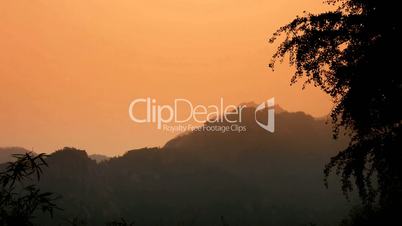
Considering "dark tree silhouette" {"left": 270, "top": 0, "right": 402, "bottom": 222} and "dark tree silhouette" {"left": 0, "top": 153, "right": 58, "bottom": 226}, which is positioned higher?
"dark tree silhouette" {"left": 270, "top": 0, "right": 402, "bottom": 222}

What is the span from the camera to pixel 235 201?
19700 cm

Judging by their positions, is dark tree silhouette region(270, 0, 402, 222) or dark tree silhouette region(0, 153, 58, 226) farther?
dark tree silhouette region(270, 0, 402, 222)

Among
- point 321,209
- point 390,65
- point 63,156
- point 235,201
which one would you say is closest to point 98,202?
point 63,156

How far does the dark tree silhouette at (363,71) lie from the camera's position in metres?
15.4

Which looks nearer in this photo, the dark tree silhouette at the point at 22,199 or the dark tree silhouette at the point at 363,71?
the dark tree silhouette at the point at 22,199

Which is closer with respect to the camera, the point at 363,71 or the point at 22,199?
the point at 22,199

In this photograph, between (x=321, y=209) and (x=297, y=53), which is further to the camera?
(x=321, y=209)

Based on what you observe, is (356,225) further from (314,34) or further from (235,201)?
(235,201)

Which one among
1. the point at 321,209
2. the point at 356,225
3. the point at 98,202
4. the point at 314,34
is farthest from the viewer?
the point at 321,209

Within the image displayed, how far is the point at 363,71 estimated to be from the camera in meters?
15.7

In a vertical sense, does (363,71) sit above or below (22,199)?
above

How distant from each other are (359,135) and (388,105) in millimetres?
1961

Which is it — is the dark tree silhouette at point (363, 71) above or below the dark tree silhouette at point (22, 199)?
above

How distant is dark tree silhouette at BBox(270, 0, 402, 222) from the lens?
608 inches
